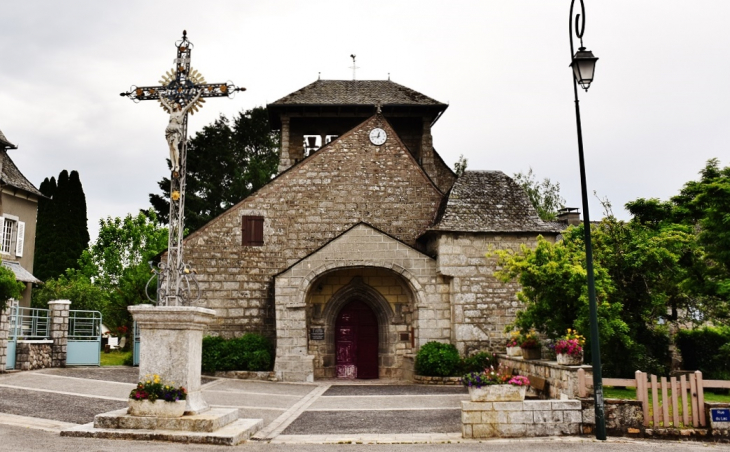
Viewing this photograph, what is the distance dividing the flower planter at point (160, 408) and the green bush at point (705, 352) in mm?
13686

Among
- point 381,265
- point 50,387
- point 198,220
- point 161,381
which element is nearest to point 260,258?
point 381,265

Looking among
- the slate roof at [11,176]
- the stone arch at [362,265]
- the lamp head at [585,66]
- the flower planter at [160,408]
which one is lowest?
the flower planter at [160,408]

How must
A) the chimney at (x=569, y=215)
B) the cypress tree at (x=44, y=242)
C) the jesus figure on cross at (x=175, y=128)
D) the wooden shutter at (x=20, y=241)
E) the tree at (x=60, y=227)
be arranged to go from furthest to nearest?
the tree at (x=60, y=227), the cypress tree at (x=44, y=242), the chimney at (x=569, y=215), the wooden shutter at (x=20, y=241), the jesus figure on cross at (x=175, y=128)

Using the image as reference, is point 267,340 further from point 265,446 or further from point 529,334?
point 265,446

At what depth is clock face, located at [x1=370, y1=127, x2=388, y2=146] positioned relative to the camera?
1920cm

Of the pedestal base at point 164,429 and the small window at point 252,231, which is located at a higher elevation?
the small window at point 252,231

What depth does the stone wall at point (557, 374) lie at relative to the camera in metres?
9.59

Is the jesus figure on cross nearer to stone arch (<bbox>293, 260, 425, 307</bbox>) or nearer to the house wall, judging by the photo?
stone arch (<bbox>293, 260, 425, 307</bbox>)

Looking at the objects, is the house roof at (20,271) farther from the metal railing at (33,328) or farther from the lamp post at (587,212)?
the lamp post at (587,212)

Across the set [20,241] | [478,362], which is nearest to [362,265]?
[478,362]

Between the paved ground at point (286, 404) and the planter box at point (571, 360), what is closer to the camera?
the paved ground at point (286, 404)

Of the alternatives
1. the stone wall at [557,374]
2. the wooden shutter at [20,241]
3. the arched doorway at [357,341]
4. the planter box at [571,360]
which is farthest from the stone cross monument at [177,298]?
the wooden shutter at [20,241]

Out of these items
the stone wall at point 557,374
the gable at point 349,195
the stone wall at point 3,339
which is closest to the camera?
the stone wall at point 557,374

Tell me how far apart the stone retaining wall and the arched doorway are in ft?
32.2
